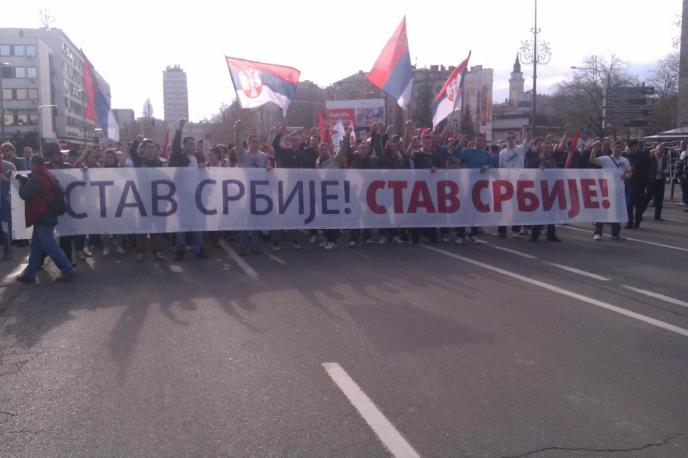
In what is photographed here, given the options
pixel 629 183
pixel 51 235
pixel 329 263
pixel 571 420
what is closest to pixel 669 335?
pixel 571 420

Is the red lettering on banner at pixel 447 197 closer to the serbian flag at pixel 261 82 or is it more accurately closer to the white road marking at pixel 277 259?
the white road marking at pixel 277 259

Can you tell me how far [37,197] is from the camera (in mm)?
8719

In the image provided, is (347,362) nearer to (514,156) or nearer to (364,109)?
(514,156)

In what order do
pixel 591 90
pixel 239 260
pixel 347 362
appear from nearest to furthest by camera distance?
pixel 347 362, pixel 239 260, pixel 591 90

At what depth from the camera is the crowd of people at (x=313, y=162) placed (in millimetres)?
10758

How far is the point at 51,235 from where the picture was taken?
8891mm

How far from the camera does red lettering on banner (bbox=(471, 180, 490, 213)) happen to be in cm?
1224

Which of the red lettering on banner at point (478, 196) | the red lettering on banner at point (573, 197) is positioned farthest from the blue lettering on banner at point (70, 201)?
the red lettering on banner at point (573, 197)

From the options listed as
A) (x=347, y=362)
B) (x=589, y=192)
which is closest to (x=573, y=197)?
(x=589, y=192)

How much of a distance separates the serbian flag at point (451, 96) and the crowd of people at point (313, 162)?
0.63 metres

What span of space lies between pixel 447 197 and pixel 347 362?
7.12m

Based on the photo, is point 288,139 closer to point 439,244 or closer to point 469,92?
point 439,244

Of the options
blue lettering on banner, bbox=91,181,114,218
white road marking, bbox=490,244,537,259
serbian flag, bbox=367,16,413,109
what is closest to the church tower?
serbian flag, bbox=367,16,413,109

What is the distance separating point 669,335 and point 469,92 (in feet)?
340
